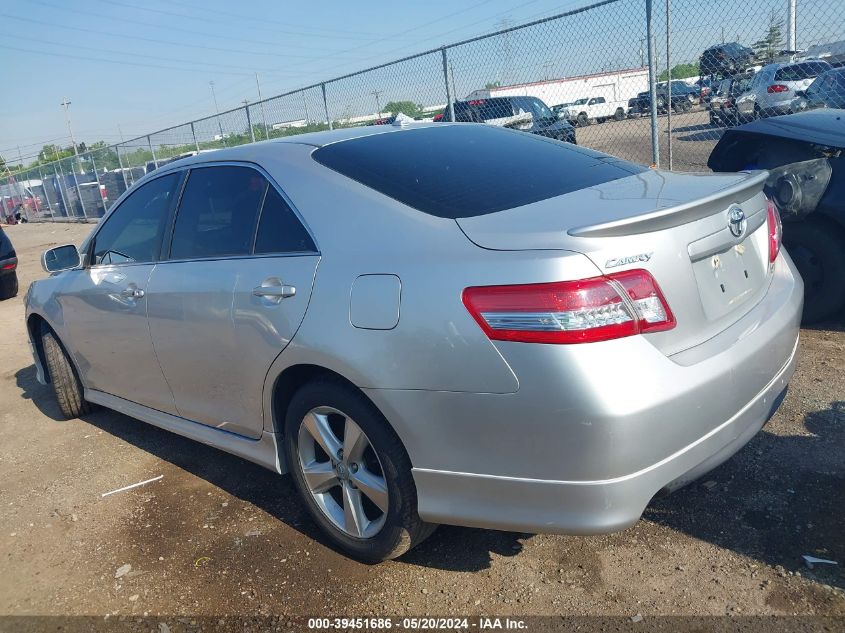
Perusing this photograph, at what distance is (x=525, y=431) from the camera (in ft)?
6.81

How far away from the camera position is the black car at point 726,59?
6.62m

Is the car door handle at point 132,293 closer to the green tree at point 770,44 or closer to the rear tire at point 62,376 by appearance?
the rear tire at point 62,376

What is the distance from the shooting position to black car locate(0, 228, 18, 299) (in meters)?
10.4

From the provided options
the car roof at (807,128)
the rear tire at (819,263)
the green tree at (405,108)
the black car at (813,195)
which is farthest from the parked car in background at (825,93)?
the green tree at (405,108)

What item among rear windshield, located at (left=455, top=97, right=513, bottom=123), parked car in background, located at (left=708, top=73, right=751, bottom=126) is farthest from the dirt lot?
rear windshield, located at (left=455, top=97, right=513, bottom=123)

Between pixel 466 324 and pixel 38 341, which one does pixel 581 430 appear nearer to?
pixel 466 324

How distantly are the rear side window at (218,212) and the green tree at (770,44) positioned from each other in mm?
5160

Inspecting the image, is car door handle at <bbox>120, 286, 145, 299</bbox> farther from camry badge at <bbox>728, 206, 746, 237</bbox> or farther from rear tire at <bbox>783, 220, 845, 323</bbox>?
rear tire at <bbox>783, 220, 845, 323</bbox>

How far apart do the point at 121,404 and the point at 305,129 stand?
348 inches

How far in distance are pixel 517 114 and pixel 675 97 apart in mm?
1872

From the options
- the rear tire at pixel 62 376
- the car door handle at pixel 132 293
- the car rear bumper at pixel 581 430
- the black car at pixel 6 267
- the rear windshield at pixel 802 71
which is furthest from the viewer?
the black car at pixel 6 267

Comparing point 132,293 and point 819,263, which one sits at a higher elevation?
point 132,293

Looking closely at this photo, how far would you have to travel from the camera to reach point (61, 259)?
169 inches

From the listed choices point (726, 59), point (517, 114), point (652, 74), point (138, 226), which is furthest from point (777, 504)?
point (517, 114)
